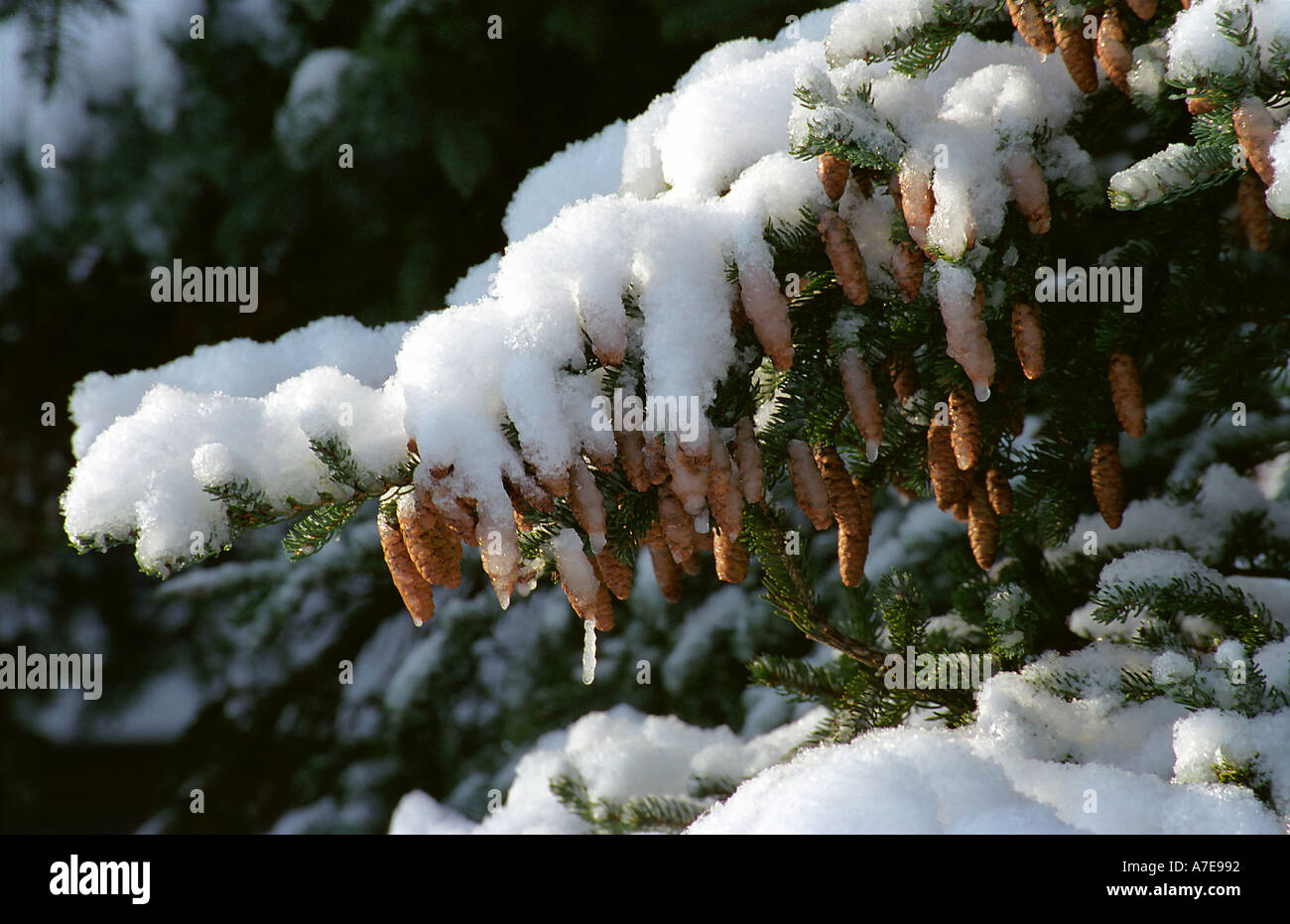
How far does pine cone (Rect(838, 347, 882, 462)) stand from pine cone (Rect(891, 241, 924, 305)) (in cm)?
13

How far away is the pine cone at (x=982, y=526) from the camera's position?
1.61 metres

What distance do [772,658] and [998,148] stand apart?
3.35 feet

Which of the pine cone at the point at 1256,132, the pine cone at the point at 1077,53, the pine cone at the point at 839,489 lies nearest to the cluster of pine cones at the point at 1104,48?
the pine cone at the point at 1077,53

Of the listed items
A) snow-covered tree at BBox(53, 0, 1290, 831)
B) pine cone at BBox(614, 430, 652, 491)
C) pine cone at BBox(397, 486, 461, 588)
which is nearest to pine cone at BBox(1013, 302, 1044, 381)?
snow-covered tree at BBox(53, 0, 1290, 831)

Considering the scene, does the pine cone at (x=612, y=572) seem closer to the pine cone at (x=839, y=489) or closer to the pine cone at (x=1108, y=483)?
the pine cone at (x=839, y=489)

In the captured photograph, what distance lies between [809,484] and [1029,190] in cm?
51

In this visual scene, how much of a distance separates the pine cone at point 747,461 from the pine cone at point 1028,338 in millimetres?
390

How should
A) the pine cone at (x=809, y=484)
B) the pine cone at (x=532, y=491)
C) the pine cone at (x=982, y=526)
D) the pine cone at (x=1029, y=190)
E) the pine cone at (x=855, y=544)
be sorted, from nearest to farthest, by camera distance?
the pine cone at (x=532, y=491) < the pine cone at (x=1029, y=190) < the pine cone at (x=809, y=484) < the pine cone at (x=855, y=544) < the pine cone at (x=982, y=526)

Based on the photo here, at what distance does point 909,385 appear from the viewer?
1502 mm

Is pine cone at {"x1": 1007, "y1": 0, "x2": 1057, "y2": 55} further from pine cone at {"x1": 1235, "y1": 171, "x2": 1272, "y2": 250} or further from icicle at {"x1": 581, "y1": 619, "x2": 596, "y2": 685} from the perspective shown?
icicle at {"x1": 581, "y1": 619, "x2": 596, "y2": 685}

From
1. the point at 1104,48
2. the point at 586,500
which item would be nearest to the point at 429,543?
the point at 586,500

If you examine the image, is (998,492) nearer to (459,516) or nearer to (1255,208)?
(1255,208)
